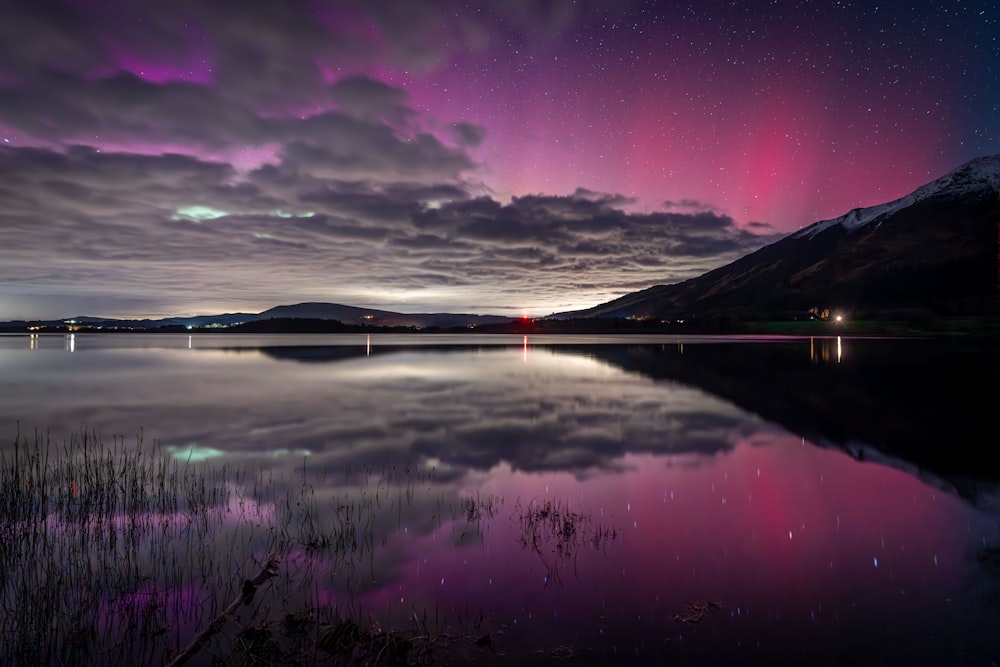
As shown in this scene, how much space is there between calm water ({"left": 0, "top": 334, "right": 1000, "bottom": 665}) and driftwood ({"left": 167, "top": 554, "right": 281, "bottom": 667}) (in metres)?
0.31

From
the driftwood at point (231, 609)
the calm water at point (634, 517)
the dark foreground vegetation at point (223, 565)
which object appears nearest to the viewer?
the driftwood at point (231, 609)

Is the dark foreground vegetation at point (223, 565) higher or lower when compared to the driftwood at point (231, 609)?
lower

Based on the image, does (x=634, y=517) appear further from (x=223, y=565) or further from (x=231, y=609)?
(x=223, y=565)

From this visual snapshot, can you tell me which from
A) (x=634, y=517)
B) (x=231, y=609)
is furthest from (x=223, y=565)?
(x=634, y=517)

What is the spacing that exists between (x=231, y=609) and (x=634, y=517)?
9.16 metres

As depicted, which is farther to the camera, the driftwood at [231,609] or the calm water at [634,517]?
the calm water at [634,517]

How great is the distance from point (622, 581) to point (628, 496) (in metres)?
5.77

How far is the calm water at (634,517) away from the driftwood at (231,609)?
310mm

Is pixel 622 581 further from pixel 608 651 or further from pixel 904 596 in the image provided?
pixel 904 596

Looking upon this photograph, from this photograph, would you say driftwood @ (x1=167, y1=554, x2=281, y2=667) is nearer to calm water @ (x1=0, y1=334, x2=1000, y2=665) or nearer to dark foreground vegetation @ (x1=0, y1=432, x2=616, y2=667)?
dark foreground vegetation @ (x1=0, y1=432, x2=616, y2=667)

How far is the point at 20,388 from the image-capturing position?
139ft

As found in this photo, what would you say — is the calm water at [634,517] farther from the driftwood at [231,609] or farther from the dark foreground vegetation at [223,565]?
the driftwood at [231,609]

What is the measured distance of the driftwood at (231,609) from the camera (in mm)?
6543

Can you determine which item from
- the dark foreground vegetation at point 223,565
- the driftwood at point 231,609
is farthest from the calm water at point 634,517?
the driftwood at point 231,609
